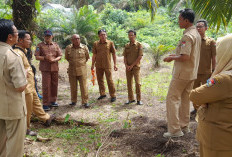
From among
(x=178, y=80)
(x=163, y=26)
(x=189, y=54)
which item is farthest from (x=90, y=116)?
(x=163, y=26)

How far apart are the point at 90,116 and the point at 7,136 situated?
99.3 inches

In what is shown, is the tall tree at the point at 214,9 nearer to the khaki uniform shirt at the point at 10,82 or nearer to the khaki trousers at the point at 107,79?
the khaki trousers at the point at 107,79

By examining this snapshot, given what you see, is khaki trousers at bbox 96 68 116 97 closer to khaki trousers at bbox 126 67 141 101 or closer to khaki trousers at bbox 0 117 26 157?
khaki trousers at bbox 126 67 141 101

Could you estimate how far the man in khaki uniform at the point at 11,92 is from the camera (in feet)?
7.86

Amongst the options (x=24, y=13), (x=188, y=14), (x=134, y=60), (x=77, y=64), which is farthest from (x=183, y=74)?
(x=24, y=13)

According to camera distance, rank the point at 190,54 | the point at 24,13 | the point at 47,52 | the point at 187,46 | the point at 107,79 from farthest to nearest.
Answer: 1. the point at 107,79
2. the point at 24,13
3. the point at 47,52
4. the point at 190,54
5. the point at 187,46

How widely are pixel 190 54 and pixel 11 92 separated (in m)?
2.64

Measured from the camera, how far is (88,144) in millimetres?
3619

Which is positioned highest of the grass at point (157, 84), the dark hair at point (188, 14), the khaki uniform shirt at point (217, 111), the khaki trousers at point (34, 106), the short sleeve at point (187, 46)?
the dark hair at point (188, 14)

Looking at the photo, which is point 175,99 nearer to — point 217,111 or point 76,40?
point 217,111

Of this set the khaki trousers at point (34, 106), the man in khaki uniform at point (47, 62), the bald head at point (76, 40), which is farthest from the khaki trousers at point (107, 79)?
the khaki trousers at point (34, 106)

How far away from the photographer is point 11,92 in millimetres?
2455

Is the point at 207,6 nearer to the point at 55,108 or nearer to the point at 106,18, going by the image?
the point at 55,108

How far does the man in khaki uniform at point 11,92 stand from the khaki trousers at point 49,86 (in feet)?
9.82
